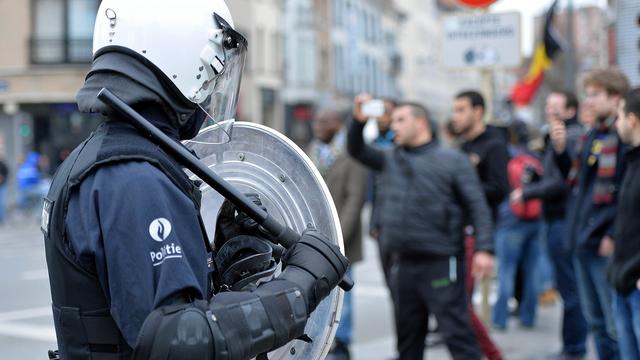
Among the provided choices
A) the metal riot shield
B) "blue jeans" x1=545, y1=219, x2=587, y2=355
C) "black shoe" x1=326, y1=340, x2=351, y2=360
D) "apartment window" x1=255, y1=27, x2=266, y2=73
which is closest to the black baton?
the metal riot shield

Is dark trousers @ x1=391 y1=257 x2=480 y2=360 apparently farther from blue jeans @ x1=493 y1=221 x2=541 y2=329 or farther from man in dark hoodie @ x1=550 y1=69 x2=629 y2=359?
blue jeans @ x1=493 y1=221 x2=541 y2=329

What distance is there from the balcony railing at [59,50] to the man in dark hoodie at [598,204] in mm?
28573

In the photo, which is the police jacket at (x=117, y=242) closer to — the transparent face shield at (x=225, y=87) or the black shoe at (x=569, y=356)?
the transparent face shield at (x=225, y=87)

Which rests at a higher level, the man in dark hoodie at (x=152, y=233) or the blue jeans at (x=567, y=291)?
the man in dark hoodie at (x=152, y=233)

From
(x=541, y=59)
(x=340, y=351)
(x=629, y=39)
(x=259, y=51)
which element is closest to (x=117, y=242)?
(x=340, y=351)

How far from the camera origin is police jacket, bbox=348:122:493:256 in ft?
19.9

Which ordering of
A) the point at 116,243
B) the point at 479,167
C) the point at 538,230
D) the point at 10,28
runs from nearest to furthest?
the point at 116,243
the point at 479,167
the point at 538,230
the point at 10,28

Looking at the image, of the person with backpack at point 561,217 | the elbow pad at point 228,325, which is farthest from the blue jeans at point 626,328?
the elbow pad at point 228,325

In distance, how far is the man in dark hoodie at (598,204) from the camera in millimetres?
5898

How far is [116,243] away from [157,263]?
0.10m

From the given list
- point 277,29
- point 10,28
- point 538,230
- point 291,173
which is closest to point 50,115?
point 10,28

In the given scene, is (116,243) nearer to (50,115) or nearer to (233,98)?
(233,98)

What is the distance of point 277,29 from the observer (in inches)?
1704

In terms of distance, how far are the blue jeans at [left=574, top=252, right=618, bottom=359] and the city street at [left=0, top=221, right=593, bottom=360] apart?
130cm
